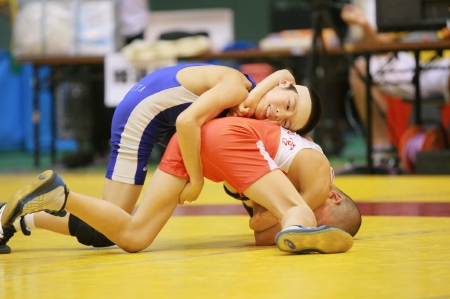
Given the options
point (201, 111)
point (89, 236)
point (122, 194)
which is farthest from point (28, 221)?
point (201, 111)

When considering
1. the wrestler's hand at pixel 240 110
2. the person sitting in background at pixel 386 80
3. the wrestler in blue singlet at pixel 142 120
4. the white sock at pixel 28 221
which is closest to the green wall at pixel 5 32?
the person sitting in background at pixel 386 80

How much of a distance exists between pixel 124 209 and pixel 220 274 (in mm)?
975

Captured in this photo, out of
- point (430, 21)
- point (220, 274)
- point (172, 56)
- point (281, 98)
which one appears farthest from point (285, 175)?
point (172, 56)

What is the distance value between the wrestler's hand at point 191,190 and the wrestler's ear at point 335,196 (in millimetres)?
463

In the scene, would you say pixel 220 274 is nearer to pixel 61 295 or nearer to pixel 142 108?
pixel 61 295

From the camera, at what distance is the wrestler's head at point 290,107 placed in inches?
118

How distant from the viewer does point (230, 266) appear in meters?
2.51

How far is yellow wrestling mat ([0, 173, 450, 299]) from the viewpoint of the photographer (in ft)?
6.92

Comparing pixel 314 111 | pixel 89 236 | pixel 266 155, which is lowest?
pixel 89 236

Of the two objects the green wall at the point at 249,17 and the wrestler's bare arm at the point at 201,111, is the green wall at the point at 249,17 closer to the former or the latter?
the green wall at the point at 249,17

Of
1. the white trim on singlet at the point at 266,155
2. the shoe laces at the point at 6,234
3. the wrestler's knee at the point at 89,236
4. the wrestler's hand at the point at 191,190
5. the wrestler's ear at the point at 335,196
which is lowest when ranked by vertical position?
the wrestler's knee at the point at 89,236

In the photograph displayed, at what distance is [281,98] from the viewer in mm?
2975

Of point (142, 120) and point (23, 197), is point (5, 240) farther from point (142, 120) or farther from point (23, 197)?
point (142, 120)

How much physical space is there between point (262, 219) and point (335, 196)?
0.91 feet
